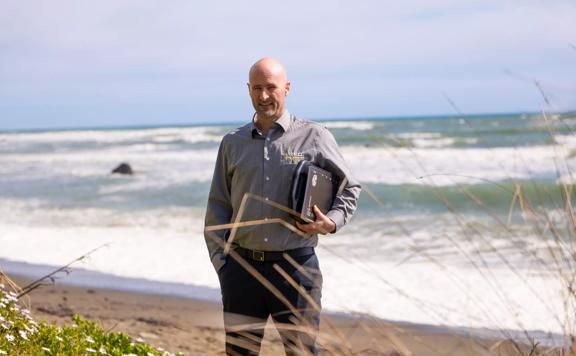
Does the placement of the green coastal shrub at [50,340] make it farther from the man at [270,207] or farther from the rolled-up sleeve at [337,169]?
the rolled-up sleeve at [337,169]

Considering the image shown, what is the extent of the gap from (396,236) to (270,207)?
722cm

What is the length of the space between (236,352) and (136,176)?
68.9ft

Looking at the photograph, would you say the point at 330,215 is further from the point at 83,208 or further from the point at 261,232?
the point at 83,208

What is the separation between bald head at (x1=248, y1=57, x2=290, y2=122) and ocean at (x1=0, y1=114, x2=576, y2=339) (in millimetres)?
411

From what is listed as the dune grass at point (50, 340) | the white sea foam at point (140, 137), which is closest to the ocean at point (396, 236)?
the dune grass at point (50, 340)

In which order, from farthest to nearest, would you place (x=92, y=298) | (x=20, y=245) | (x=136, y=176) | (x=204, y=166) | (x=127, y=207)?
(x=204, y=166), (x=136, y=176), (x=127, y=207), (x=20, y=245), (x=92, y=298)

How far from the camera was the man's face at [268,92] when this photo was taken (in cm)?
295

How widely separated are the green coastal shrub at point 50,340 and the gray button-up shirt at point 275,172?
648 millimetres

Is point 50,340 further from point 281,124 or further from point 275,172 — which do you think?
point 281,124

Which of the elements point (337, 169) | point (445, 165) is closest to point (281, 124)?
point (337, 169)

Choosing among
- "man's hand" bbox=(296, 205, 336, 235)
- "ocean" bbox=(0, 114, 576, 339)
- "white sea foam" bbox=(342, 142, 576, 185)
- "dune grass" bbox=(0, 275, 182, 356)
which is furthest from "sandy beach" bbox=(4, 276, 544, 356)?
"white sea foam" bbox=(342, 142, 576, 185)

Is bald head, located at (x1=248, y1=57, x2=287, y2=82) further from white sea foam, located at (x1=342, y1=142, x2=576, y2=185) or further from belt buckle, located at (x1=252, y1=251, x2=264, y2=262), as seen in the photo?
white sea foam, located at (x1=342, y1=142, x2=576, y2=185)

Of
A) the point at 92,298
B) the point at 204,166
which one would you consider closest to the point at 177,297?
the point at 92,298

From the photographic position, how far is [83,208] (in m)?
14.7
